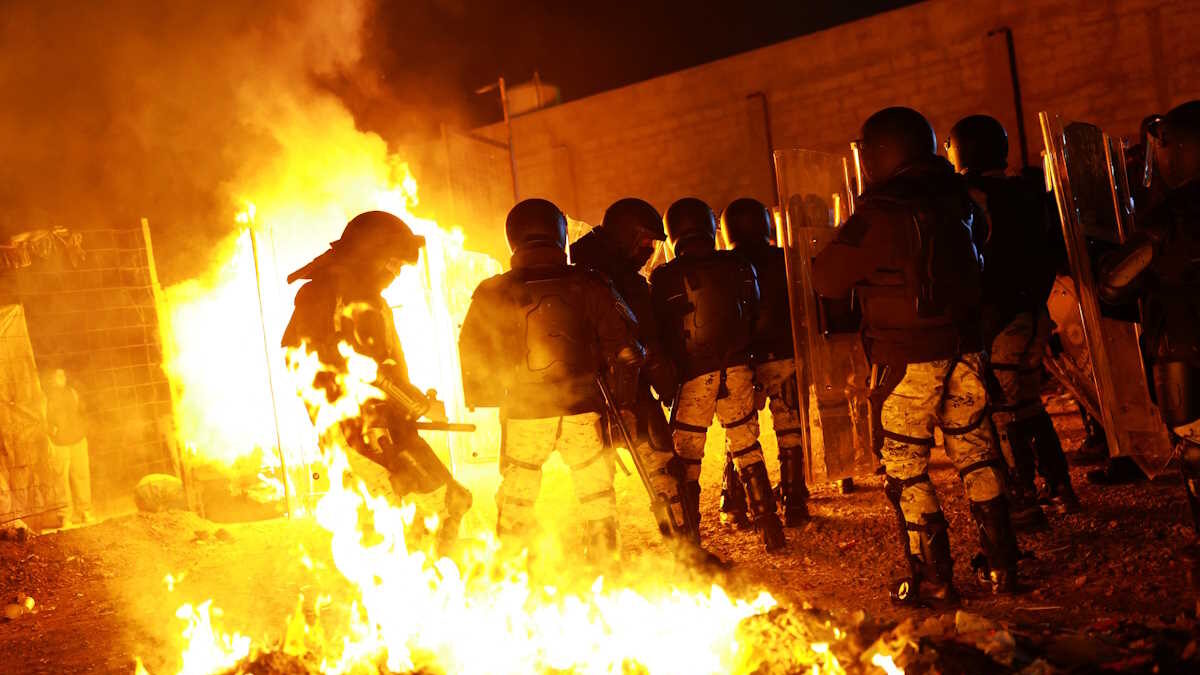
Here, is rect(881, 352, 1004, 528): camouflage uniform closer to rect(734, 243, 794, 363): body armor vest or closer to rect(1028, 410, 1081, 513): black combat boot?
rect(1028, 410, 1081, 513): black combat boot

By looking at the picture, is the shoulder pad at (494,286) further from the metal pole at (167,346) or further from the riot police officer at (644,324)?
the metal pole at (167,346)

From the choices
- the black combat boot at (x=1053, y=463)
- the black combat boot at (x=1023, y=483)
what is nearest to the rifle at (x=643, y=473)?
the black combat boot at (x=1023, y=483)

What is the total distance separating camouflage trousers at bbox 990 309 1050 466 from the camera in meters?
5.52

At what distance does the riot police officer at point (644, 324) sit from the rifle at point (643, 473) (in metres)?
0.02

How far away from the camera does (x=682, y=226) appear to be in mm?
6047

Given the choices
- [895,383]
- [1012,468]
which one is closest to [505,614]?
[895,383]

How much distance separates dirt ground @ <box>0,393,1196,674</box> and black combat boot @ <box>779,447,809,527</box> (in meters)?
0.11

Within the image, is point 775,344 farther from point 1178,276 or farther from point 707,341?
point 1178,276

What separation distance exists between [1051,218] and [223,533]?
7.41m

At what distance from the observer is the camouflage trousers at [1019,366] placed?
18.1 ft

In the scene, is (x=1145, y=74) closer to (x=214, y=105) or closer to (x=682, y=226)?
(x=682, y=226)

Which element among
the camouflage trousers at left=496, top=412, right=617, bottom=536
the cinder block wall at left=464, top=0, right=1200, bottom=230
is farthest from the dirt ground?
the cinder block wall at left=464, top=0, right=1200, bottom=230

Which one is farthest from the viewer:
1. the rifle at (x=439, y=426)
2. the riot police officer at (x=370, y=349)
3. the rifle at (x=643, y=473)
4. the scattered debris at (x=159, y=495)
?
the scattered debris at (x=159, y=495)

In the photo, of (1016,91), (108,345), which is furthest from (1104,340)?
(108,345)
